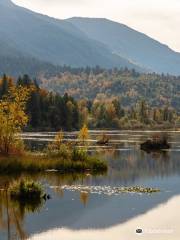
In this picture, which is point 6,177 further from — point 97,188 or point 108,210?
point 108,210

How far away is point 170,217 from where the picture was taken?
4628 cm

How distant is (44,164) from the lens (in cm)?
7644

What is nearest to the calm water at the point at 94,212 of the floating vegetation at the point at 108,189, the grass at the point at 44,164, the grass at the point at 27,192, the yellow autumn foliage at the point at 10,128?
the floating vegetation at the point at 108,189

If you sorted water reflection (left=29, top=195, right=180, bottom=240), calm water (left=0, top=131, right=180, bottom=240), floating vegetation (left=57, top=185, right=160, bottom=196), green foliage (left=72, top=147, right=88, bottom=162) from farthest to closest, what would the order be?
green foliage (left=72, top=147, right=88, bottom=162) < floating vegetation (left=57, top=185, right=160, bottom=196) < calm water (left=0, top=131, right=180, bottom=240) < water reflection (left=29, top=195, right=180, bottom=240)

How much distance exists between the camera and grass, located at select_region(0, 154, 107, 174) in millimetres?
72625

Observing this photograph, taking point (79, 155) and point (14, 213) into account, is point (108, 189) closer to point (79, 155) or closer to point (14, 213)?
point (14, 213)

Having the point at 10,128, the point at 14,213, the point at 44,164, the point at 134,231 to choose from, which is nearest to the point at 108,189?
the point at 44,164

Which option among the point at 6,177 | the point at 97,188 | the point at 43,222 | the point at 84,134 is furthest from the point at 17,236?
the point at 84,134

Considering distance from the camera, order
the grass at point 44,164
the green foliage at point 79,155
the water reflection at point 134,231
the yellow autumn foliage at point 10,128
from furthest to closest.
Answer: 1. the green foliage at point 79,155
2. the yellow autumn foliage at point 10,128
3. the grass at point 44,164
4. the water reflection at point 134,231

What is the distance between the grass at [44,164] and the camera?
72625 mm

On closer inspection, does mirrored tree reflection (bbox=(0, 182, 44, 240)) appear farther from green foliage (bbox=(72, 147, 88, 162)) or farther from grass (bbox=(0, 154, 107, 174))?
green foliage (bbox=(72, 147, 88, 162))

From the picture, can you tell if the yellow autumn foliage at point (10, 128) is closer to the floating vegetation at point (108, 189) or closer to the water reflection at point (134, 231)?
the floating vegetation at point (108, 189)

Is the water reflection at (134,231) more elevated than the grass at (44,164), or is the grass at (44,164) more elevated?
the grass at (44,164)

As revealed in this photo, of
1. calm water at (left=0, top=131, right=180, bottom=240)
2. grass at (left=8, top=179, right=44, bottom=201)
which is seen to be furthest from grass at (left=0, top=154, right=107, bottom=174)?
grass at (left=8, top=179, right=44, bottom=201)
